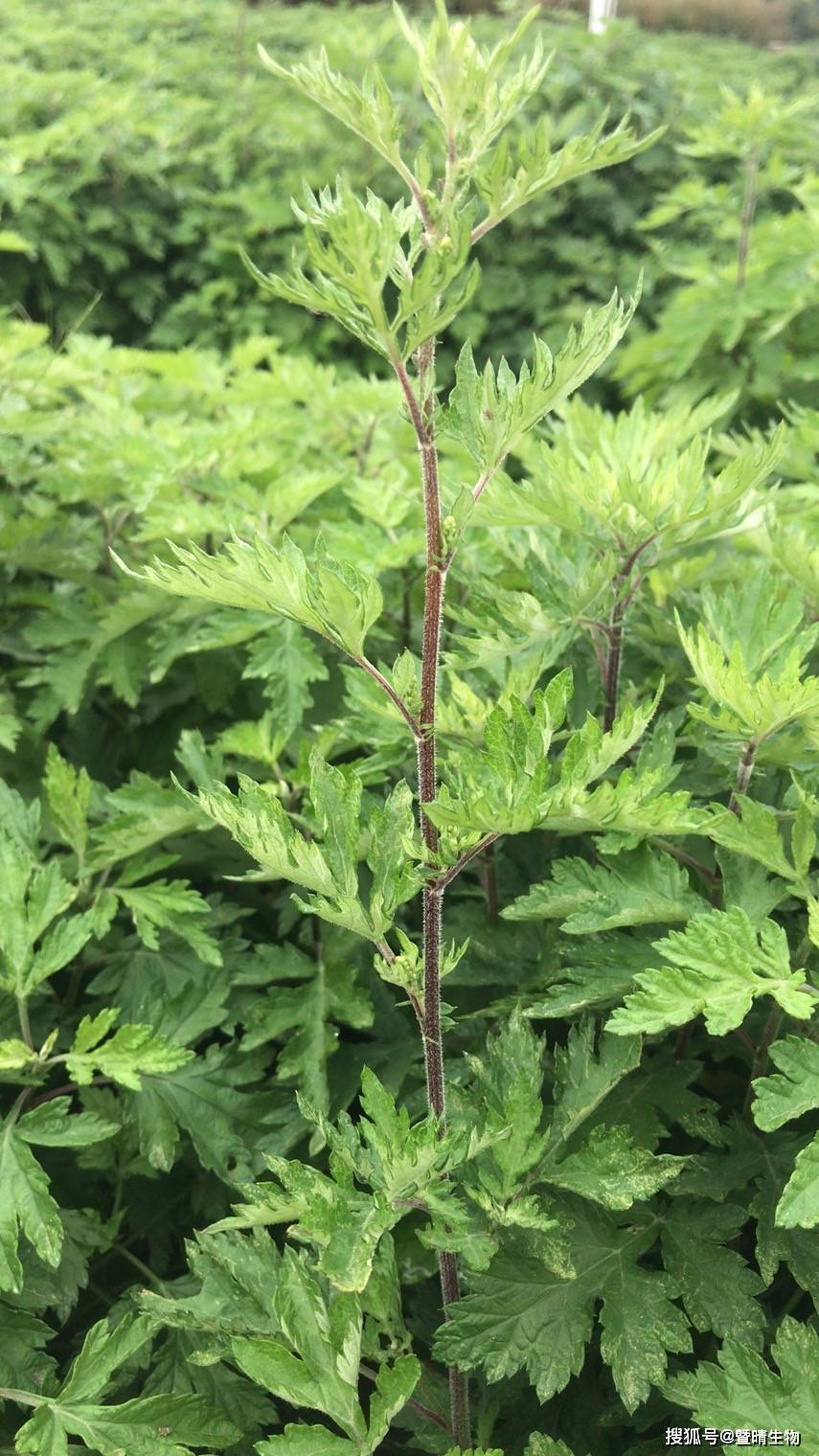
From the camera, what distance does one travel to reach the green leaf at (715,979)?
3.05 ft

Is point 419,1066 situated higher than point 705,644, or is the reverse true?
point 705,644

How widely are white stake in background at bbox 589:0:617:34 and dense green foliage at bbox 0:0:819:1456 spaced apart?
4429 millimetres

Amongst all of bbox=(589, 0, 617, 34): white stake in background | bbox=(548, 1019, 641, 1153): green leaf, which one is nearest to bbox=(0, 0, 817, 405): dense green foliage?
bbox=(589, 0, 617, 34): white stake in background

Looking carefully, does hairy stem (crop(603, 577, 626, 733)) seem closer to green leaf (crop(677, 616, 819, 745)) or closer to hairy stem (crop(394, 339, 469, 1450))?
green leaf (crop(677, 616, 819, 745))

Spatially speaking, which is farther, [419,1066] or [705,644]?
[419,1066]

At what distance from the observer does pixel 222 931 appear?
5.40 feet

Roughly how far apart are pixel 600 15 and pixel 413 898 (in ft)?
20.3

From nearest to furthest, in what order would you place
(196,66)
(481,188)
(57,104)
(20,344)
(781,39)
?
1. (481,188)
2. (20,344)
3. (57,104)
4. (196,66)
5. (781,39)

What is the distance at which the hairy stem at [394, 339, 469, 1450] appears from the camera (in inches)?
34.2

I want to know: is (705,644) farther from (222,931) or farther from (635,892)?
(222,931)

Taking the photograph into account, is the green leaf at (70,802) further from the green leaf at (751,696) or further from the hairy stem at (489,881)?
the green leaf at (751,696)

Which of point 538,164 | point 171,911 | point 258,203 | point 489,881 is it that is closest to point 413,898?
point 489,881

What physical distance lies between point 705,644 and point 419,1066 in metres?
0.65

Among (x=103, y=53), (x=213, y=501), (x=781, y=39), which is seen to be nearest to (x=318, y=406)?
(x=213, y=501)
